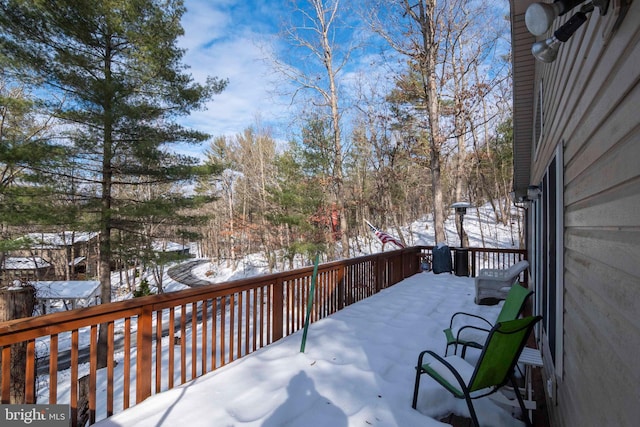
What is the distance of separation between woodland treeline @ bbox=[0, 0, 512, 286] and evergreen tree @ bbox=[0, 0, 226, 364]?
3cm

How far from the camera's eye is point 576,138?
180 cm

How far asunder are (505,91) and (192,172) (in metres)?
12.7

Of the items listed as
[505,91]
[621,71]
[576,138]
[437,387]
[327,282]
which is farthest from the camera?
[505,91]

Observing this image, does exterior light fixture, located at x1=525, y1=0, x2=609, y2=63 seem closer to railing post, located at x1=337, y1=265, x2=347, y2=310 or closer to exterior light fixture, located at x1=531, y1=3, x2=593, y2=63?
exterior light fixture, located at x1=531, y1=3, x2=593, y2=63

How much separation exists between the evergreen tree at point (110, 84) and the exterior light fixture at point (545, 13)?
9.35 meters

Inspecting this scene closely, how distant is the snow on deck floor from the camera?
2.23 meters

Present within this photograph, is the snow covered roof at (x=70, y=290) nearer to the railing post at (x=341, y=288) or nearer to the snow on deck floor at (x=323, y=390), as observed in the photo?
the railing post at (x=341, y=288)

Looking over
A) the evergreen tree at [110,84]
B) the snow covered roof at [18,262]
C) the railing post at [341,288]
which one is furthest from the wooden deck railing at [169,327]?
the snow covered roof at [18,262]

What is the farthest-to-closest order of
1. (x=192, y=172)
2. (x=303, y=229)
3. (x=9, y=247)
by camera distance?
(x=303, y=229), (x=192, y=172), (x=9, y=247)

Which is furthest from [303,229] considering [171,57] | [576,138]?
[576,138]

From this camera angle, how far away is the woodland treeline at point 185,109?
787 cm

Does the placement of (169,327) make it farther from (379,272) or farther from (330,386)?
(379,272)

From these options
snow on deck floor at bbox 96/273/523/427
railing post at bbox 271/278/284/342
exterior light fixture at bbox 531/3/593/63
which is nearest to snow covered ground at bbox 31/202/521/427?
snow on deck floor at bbox 96/273/523/427

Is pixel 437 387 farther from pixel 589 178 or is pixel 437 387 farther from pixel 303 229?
pixel 303 229
